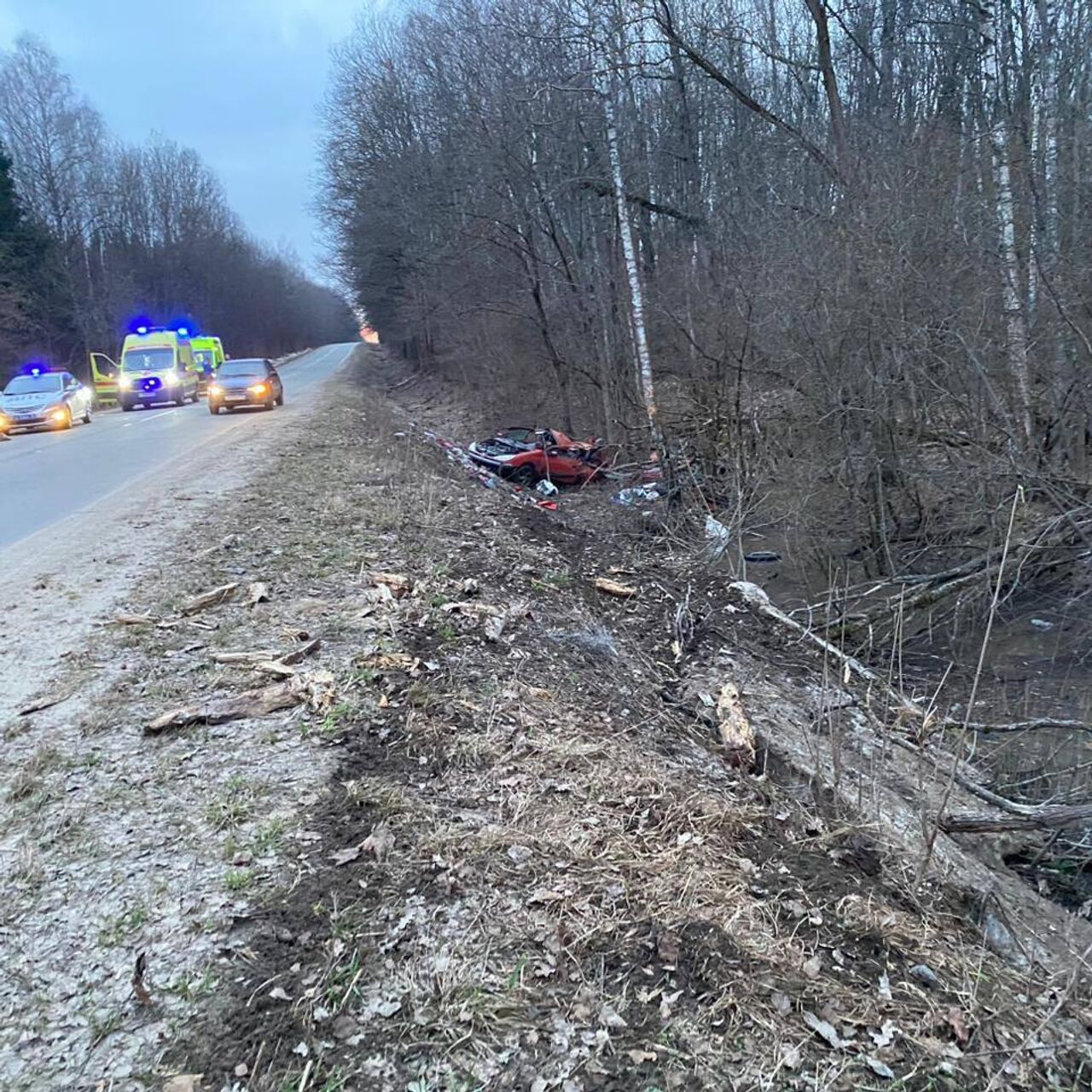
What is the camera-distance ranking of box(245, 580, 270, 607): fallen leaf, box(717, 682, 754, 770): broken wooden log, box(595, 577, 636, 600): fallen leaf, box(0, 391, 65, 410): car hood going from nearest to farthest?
box(717, 682, 754, 770): broken wooden log
box(245, 580, 270, 607): fallen leaf
box(595, 577, 636, 600): fallen leaf
box(0, 391, 65, 410): car hood

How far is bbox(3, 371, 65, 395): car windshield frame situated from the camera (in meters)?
22.1

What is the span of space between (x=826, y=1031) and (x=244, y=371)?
2337 cm

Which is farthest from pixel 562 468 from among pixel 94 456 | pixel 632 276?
pixel 94 456

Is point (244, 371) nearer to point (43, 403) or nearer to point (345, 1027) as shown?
point (43, 403)

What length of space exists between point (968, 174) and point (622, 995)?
37.1 feet

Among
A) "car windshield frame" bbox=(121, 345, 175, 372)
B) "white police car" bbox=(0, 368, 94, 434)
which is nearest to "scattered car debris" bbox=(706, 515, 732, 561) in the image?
"white police car" bbox=(0, 368, 94, 434)

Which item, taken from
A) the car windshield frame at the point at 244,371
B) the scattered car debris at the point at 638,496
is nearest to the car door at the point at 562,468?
the scattered car debris at the point at 638,496

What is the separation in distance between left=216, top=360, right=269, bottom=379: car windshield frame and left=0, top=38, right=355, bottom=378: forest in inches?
804

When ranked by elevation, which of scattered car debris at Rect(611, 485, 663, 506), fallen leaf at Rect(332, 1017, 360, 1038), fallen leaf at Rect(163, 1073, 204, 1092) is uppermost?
fallen leaf at Rect(163, 1073, 204, 1092)

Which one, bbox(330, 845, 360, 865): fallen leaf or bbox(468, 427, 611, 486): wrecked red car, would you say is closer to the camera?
bbox(330, 845, 360, 865): fallen leaf

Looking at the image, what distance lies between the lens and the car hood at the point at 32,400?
2079 cm

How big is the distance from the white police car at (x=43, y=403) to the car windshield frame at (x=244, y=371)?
13.4 ft

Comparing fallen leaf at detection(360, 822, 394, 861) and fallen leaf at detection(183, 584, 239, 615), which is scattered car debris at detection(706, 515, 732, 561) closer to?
fallen leaf at detection(183, 584, 239, 615)

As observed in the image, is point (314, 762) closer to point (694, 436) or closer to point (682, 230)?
point (694, 436)
